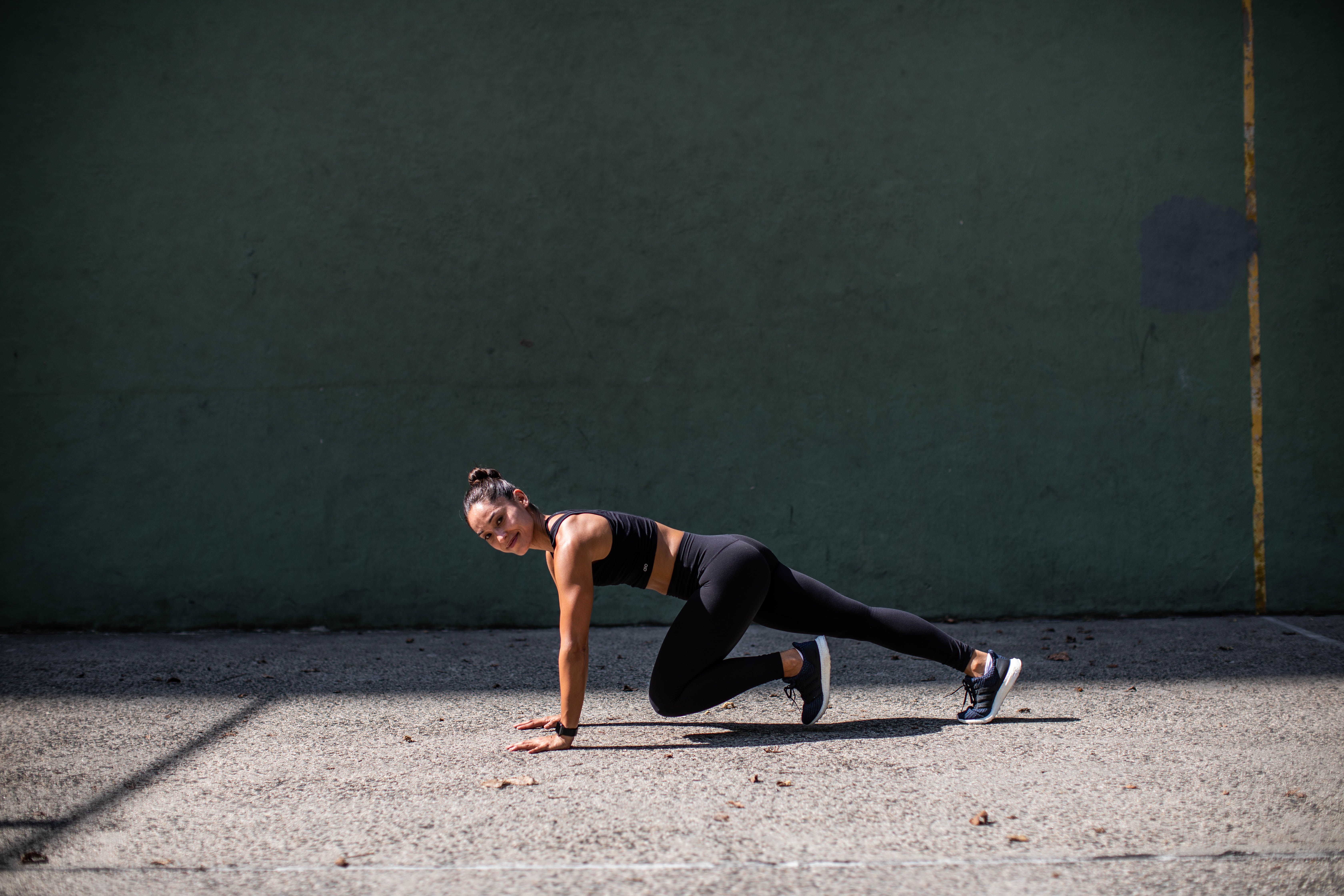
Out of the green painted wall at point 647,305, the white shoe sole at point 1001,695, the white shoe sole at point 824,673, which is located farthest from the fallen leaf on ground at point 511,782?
the green painted wall at point 647,305

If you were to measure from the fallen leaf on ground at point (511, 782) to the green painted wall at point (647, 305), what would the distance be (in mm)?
3317

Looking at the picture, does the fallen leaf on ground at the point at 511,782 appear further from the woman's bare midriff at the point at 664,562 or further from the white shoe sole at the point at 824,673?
the white shoe sole at the point at 824,673

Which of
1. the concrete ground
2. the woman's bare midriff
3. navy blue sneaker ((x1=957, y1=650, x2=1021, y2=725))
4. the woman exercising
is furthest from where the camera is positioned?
navy blue sneaker ((x1=957, y1=650, x2=1021, y2=725))

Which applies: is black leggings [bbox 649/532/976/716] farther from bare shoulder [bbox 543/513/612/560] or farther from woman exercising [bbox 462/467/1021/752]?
bare shoulder [bbox 543/513/612/560]

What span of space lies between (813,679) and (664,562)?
0.82m

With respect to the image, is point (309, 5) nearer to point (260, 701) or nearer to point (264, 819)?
point (260, 701)

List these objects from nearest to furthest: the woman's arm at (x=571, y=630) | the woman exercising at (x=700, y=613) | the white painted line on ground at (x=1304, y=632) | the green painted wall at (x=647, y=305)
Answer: the woman's arm at (x=571, y=630) < the woman exercising at (x=700, y=613) < the white painted line on ground at (x=1304, y=632) < the green painted wall at (x=647, y=305)

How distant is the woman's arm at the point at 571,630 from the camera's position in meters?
3.57

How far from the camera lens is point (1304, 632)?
609 centimetres

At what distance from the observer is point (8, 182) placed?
673 centimetres

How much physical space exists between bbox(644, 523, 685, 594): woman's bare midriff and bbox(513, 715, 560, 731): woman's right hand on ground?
2.16ft

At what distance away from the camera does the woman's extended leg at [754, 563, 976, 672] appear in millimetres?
3959

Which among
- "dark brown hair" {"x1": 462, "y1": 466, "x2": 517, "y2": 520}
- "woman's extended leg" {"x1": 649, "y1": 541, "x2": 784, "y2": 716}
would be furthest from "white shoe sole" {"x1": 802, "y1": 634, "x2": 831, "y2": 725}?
"dark brown hair" {"x1": 462, "y1": 466, "x2": 517, "y2": 520}

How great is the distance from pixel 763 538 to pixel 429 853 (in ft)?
13.9
